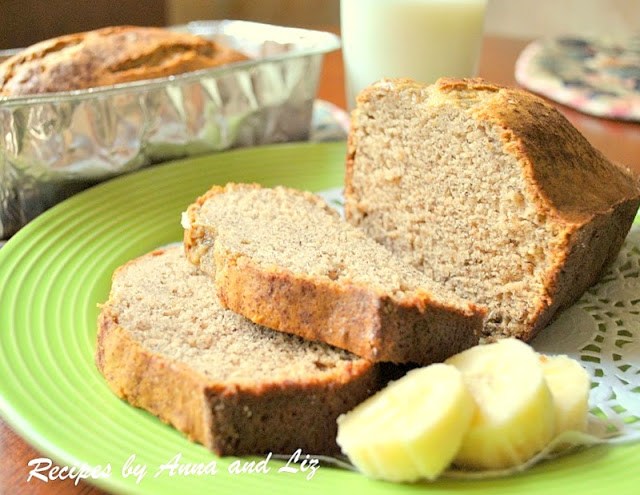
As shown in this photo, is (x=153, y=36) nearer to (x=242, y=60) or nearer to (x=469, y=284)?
(x=242, y=60)

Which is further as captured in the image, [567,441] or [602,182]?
[602,182]

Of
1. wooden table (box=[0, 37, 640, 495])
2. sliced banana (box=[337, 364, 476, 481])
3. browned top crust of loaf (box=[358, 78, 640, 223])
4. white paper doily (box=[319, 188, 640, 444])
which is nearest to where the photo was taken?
sliced banana (box=[337, 364, 476, 481])

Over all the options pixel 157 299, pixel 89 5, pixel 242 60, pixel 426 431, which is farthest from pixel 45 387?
pixel 89 5

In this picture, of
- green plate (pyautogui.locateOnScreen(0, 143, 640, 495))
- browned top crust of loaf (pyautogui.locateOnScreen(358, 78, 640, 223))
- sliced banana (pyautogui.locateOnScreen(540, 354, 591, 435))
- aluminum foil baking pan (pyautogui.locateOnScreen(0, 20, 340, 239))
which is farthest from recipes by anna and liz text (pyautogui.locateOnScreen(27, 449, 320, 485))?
aluminum foil baking pan (pyautogui.locateOnScreen(0, 20, 340, 239))

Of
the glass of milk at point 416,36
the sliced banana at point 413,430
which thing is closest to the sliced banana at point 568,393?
the sliced banana at point 413,430

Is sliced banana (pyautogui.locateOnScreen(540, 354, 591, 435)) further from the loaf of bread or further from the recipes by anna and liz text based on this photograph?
the recipes by anna and liz text

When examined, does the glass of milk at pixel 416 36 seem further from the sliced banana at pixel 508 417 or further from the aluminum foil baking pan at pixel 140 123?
the sliced banana at pixel 508 417
